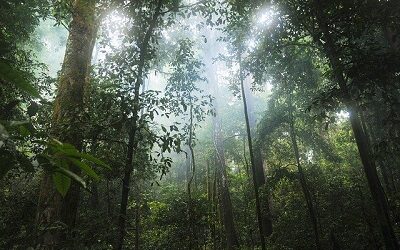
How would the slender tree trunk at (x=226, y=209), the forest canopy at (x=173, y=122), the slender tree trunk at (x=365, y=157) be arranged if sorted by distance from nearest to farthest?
the forest canopy at (x=173, y=122)
the slender tree trunk at (x=365, y=157)
the slender tree trunk at (x=226, y=209)

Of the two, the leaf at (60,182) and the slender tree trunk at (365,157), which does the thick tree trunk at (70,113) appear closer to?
the leaf at (60,182)

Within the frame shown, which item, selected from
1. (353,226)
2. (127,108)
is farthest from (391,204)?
(127,108)

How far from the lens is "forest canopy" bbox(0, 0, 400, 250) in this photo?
13.6 ft

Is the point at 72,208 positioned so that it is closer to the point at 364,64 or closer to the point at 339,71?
the point at 339,71

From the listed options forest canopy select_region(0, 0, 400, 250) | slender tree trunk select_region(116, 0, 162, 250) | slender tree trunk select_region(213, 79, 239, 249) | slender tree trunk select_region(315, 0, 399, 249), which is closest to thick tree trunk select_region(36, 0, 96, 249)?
forest canopy select_region(0, 0, 400, 250)

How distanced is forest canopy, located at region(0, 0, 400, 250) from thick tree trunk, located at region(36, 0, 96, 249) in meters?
0.02

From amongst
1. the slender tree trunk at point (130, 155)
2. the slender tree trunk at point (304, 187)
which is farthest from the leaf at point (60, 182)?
the slender tree trunk at point (304, 187)

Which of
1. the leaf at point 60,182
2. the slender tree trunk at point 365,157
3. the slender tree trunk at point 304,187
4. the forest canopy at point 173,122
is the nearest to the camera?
the leaf at point 60,182

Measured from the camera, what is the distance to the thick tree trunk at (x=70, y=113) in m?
4.27

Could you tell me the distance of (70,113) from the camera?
4547mm

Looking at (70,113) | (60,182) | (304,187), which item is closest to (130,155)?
(70,113)

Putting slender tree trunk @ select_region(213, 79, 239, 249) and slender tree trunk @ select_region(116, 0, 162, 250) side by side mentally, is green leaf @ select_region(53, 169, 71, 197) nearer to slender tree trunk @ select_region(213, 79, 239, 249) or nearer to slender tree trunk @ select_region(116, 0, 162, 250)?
slender tree trunk @ select_region(116, 0, 162, 250)

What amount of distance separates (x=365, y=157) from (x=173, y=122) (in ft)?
11.3

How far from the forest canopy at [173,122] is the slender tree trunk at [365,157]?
2 centimetres
